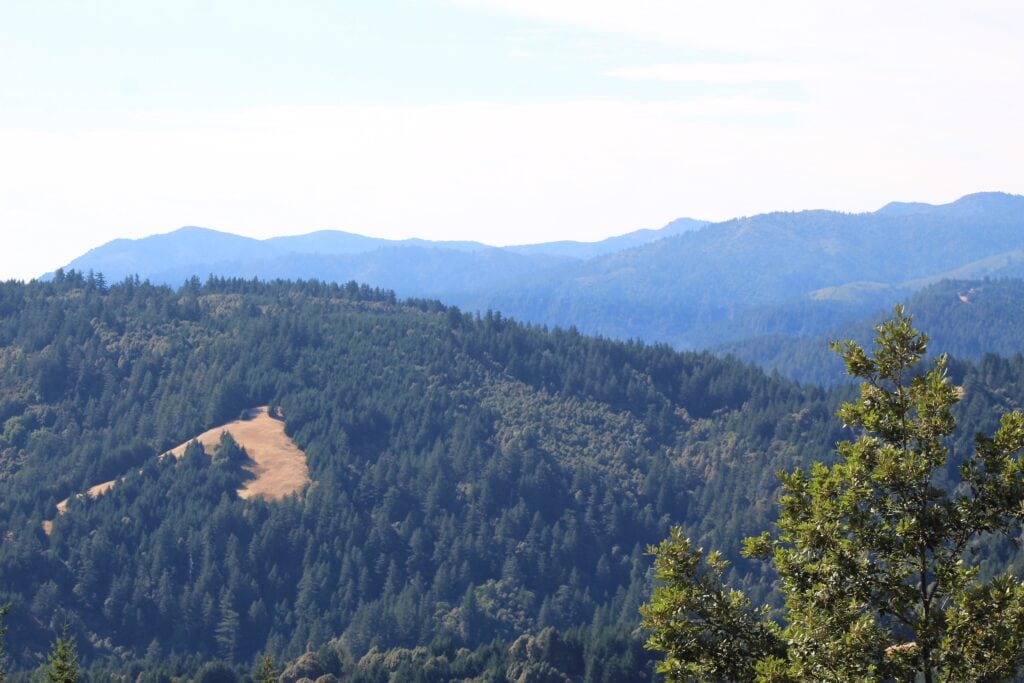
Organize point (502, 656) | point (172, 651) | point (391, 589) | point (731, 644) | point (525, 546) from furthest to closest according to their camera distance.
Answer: point (525, 546) < point (391, 589) < point (172, 651) < point (502, 656) < point (731, 644)

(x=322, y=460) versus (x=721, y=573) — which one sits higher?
(x=721, y=573)

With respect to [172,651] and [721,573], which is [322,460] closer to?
[172,651]

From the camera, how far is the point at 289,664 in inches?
4968

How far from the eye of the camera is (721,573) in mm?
26312

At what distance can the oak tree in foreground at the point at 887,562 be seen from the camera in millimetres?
23328

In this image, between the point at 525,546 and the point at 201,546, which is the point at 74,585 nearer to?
the point at 201,546

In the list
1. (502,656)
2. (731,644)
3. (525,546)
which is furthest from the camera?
(525,546)

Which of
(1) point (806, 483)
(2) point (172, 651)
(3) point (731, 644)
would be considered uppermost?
(1) point (806, 483)

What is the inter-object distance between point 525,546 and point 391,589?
72.5 ft

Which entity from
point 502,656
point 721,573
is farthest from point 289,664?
point 721,573

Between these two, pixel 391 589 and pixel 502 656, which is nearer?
pixel 502 656

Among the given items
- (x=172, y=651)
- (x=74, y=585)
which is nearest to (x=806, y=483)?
(x=172, y=651)

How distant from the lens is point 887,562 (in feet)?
80.4

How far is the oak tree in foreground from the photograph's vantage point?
76.5 feet
